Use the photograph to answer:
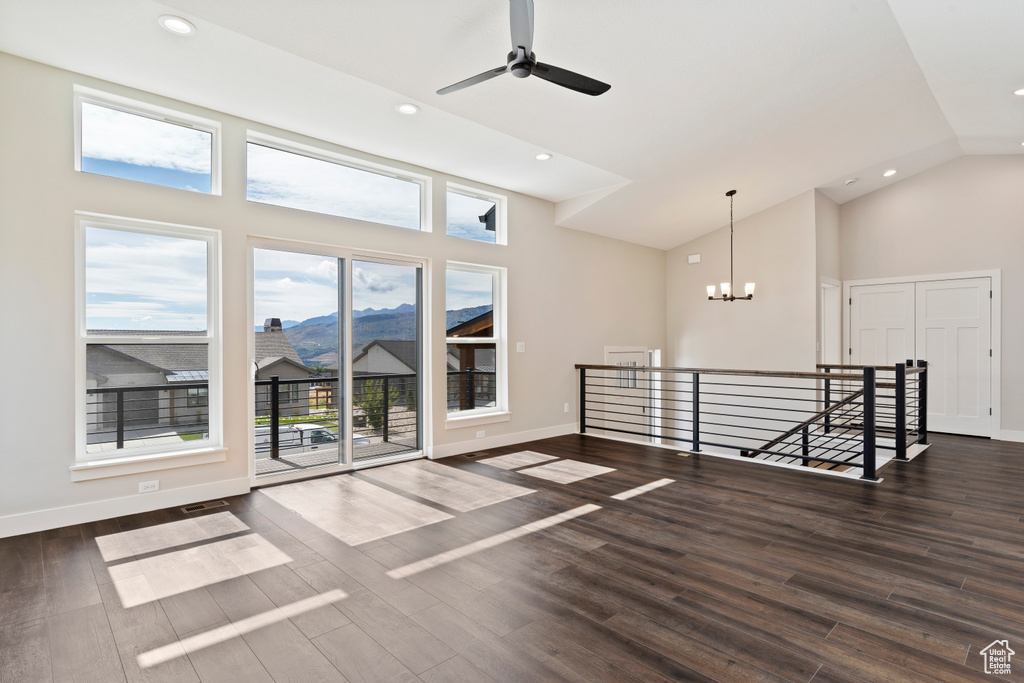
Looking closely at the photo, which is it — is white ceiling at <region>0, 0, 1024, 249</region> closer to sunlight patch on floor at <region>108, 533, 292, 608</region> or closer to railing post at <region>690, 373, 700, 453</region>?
railing post at <region>690, 373, 700, 453</region>

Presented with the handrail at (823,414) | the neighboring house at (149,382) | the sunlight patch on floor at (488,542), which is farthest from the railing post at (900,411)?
the neighboring house at (149,382)

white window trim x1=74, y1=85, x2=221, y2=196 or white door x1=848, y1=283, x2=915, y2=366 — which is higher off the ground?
white window trim x1=74, y1=85, x2=221, y2=196

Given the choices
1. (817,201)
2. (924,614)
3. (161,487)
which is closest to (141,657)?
(161,487)

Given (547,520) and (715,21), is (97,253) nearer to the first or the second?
(547,520)

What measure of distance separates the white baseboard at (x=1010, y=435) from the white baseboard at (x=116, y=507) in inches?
332

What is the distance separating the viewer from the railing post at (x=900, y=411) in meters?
4.73

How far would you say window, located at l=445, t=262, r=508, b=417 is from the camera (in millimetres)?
5668

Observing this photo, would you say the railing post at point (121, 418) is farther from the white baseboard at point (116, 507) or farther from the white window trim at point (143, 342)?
the white baseboard at point (116, 507)

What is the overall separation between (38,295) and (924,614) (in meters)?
5.15

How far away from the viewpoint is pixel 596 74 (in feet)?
12.4

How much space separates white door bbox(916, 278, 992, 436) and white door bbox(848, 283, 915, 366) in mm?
129

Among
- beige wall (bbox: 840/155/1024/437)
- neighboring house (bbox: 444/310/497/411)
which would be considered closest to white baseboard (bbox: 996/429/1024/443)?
beige wall (bbox: 840/155/1024/437)

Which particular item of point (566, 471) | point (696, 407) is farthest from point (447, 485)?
point (696, 407)

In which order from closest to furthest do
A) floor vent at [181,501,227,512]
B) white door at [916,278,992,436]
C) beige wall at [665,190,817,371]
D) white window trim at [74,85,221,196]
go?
white window trim at [74,85,221,196]
floor vent at [181,501,227,512]
white door at [916,278,992,436]
beige wall at [665,190,817,371]
